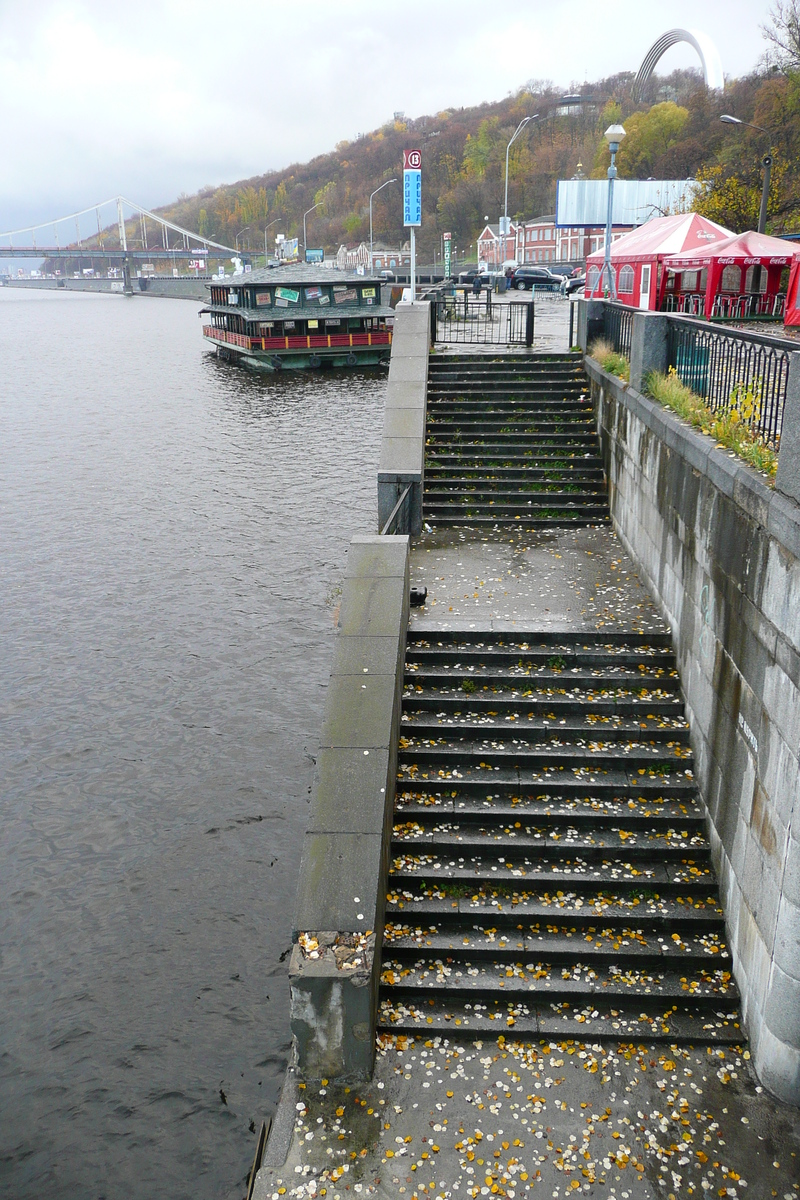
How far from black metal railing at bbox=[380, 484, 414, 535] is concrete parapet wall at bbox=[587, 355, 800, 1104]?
13.2 feet

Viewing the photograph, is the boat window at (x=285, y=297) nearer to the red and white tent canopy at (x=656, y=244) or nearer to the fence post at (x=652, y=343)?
the red and white tent canopy at (x=656, y=244)

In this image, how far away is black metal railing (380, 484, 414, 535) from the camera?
45.1 feet

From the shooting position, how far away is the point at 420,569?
13945 millimetres

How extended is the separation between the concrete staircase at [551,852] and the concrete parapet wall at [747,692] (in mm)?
393

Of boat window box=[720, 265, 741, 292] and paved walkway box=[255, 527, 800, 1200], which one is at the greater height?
boat window box=[720, 265, 741, 292]

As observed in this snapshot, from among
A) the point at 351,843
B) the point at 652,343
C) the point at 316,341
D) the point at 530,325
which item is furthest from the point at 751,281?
the point at 316,341

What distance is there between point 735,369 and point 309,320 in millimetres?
53446

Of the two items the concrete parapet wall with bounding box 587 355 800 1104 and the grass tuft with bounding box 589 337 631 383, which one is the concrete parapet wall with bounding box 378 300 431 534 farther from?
the concrete parapet wall with bounding box 587 355 800 1104

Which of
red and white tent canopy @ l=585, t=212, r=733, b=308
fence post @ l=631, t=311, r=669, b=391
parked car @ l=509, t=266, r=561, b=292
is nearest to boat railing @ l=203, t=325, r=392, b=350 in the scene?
parked car @ l=509, t=266, r=561, b=292

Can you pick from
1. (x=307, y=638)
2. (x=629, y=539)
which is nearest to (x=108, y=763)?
(x=307, y=638)

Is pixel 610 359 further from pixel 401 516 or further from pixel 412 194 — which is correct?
pixel 412 194

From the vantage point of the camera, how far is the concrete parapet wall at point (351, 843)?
7.29m

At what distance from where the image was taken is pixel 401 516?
14828 millimetres

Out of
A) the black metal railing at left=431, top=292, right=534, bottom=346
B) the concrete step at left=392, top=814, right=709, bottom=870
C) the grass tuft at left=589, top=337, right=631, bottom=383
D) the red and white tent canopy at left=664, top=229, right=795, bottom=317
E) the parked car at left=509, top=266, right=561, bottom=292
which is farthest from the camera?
the parked car at left=509, top=266, right=561, bottom=292
